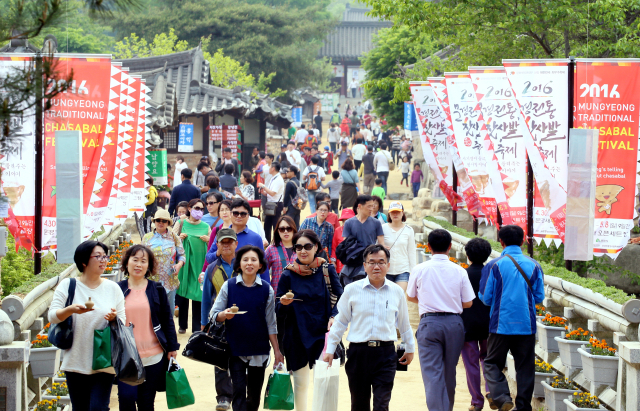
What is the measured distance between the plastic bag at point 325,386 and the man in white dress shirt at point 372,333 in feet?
0.37

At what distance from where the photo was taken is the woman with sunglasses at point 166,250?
28.2 ft

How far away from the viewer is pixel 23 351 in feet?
18.7

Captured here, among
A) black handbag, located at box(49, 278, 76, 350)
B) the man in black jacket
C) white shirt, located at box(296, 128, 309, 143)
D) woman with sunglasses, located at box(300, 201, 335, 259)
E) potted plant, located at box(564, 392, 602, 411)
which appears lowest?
potted plant, located at box(564, 392, 602, 411)

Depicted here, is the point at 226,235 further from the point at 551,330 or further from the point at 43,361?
the point at 551,330

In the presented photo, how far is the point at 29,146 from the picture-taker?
8219mm

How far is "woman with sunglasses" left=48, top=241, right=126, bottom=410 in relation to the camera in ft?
17.7

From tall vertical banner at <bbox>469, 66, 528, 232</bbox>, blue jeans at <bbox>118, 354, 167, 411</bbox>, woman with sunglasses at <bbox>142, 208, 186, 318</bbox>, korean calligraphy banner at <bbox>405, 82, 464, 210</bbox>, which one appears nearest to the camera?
blue jeans at <bbox>118, 354, 167, 411</bbox>

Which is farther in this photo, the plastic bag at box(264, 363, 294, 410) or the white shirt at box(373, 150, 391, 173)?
the white shirt at box(373, 150, 391, 173)

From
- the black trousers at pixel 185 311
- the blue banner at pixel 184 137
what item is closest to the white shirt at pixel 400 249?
the black trousers at pixel 185 311

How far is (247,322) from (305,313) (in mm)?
526

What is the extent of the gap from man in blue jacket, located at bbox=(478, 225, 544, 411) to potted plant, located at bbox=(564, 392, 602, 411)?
0.35 meters

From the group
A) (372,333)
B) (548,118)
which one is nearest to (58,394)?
(372,333)

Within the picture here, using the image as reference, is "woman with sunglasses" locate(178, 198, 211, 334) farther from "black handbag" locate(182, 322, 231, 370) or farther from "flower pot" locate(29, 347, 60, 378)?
"black handbag" locate(182, 322, 231, 370)

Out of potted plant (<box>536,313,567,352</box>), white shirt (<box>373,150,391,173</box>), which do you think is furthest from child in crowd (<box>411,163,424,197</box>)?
potted plant (<box>536,313,567,352</box>)
